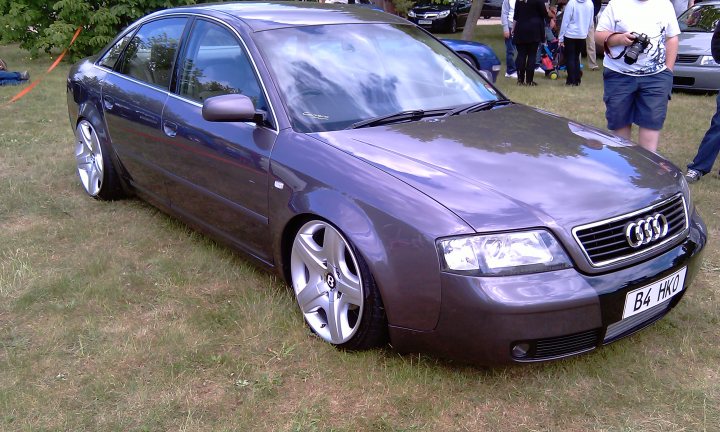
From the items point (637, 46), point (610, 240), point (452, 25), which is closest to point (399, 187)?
point (610, 240)

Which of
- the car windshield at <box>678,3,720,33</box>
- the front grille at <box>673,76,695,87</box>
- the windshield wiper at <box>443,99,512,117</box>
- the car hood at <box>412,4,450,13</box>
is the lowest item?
the car hood at <box>412,4,450,13</box>

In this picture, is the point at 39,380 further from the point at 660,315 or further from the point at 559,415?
the point at 660,315

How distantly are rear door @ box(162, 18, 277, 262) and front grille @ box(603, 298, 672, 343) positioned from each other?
64.1 inches

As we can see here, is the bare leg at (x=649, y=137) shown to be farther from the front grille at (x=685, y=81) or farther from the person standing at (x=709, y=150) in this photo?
the front grille at (x=685, y=81)

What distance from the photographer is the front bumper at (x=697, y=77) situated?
9297 mm

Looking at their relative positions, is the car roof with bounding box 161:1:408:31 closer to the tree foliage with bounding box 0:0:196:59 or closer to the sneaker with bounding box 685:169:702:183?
the sneaker with bounding box 685:169:702:183

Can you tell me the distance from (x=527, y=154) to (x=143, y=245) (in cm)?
257

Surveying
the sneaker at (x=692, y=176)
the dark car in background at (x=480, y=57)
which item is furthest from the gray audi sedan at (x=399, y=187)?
the dark car in background at (x=480, y=57)

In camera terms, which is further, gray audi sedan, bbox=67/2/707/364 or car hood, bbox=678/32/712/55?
car hood, bbox=678/32/712/55

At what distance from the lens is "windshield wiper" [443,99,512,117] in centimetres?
345

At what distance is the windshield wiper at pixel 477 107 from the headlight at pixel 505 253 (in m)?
1.16

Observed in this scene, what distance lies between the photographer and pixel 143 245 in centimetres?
423

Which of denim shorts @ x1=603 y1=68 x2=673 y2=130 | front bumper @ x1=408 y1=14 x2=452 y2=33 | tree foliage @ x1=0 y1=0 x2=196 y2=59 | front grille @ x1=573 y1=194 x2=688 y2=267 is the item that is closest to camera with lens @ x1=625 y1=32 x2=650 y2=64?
denim shorts @ x1=603 y1=68 x2=673 y2=130

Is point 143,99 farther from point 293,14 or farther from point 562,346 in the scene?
point 562,346
